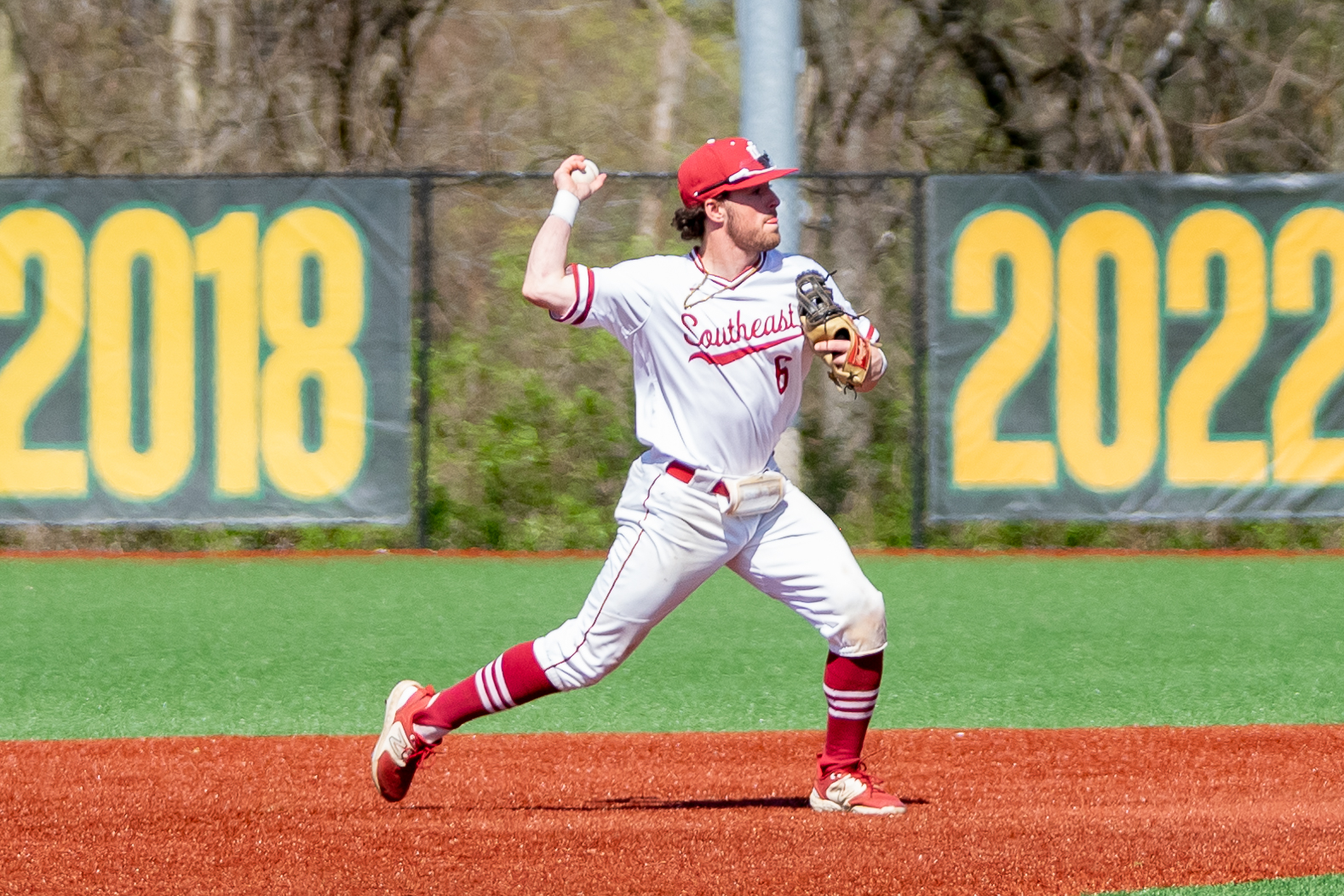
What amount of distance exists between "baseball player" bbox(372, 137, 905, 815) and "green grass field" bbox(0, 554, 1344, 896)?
186 cm

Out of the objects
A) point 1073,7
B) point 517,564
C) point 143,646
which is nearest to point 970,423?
point 517,564

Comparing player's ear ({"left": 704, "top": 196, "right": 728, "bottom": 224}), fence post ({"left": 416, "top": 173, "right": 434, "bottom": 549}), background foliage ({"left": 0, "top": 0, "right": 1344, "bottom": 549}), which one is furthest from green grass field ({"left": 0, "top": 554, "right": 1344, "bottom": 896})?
player's ear ({"left": 704, "top": 196, "right": 728, "bottom": 224})

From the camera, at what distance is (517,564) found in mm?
12008

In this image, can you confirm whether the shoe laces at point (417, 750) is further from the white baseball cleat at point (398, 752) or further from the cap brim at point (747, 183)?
the cap brim at point (747, 183)

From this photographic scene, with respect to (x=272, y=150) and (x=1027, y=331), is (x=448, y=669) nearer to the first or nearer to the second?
(x=1027, y=331)

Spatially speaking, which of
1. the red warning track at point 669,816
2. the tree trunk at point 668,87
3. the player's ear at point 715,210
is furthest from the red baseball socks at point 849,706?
the tree trunk at point 668,87

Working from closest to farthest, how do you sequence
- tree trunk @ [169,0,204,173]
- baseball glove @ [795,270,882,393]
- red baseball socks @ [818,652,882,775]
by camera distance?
baseball glove @ [795,270,882,393]
red baseball socks @ [818,652,882,775]
tree trunk @ [169,0,204,173]

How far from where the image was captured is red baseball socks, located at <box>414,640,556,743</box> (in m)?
5.25

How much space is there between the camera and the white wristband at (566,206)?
203 inches

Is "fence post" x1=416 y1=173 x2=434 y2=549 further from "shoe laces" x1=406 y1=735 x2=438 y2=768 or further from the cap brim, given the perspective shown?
the cap brim

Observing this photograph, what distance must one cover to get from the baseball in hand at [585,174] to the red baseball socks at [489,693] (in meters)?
1.40

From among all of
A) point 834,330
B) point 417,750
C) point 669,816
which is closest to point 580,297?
point 834,330

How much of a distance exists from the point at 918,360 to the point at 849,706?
24.5 ft

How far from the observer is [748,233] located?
5.28 m
